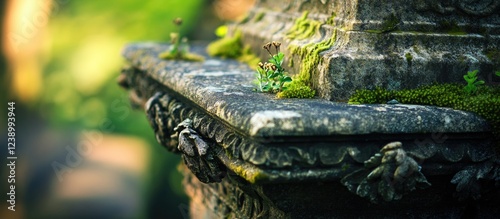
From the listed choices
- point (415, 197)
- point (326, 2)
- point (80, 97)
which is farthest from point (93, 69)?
point (415, 197)

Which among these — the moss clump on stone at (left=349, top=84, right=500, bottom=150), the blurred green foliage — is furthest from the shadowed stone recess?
the blurred green foliage

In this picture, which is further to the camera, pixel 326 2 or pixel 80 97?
pixel 80 97

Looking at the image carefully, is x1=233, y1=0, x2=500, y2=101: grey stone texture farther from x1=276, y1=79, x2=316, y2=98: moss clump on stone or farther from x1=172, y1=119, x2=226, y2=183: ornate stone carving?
x1=172, y1=119, x2=226, y2=183: ornate stone carving

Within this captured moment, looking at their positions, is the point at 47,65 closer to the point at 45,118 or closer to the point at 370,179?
the point at 45,118

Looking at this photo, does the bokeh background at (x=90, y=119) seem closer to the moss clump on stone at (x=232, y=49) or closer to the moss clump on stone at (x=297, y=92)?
the moss clump on stone at (x=232, y=49)

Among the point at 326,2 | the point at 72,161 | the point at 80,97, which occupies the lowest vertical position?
the point at 72,161

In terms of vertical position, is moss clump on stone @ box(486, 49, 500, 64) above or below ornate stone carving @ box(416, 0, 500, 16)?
below
